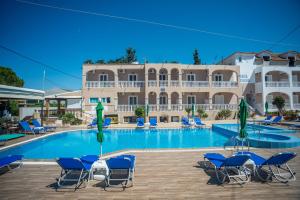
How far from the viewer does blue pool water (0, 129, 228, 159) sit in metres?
10.1

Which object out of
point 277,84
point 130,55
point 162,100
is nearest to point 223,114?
point 162,100

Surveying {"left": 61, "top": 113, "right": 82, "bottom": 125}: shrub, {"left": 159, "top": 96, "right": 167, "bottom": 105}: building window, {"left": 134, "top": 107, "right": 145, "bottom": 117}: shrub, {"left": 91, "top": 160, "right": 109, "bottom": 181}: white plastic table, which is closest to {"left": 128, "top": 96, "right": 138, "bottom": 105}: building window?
{"left": 159, "top": 96, "right": 167, "bottom": 105}: building window

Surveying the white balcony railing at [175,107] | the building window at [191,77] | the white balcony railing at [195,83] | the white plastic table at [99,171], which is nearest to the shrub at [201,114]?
the white balcony railing at [175,107]

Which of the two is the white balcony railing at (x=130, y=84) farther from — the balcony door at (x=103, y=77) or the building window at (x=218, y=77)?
the building window at (x=218, y=77)

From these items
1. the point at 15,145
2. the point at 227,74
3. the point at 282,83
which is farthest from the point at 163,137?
the point at 282,83

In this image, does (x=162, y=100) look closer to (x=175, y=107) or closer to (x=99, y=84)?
(x=175, y=107)

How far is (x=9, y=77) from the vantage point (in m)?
38.0

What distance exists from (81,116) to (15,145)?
1076 centimetres

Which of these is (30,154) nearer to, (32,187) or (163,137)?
(32,187)

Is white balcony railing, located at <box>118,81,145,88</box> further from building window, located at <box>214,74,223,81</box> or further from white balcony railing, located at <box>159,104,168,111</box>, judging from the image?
building window, located at <box>214,74,223,81</box>

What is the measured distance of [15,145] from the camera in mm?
10297

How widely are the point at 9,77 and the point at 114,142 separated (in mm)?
38674

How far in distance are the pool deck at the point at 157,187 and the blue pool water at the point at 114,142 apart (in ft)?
14.4

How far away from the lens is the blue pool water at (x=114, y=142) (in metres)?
10.1
